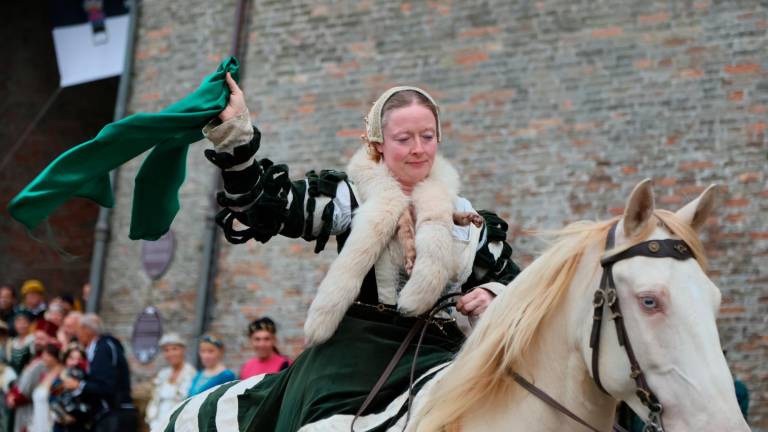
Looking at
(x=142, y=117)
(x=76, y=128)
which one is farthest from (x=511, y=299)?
(x=76, y=128)

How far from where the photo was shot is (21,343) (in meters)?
13.3

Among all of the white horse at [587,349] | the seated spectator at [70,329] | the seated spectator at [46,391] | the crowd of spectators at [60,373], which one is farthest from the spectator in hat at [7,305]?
the white horse at [587,349]

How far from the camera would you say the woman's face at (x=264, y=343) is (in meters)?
9.98

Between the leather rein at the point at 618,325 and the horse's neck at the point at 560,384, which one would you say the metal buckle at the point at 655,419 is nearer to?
the leather rein at the point at 618,325

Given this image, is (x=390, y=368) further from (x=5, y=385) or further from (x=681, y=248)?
(x=5, y=385)

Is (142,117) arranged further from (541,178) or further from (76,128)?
(76,128)

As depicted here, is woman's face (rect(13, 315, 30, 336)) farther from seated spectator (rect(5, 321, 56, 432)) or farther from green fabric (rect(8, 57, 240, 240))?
green fabric (rect(8, 57, 240, 240))

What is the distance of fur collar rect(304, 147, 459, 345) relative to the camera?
4.37m

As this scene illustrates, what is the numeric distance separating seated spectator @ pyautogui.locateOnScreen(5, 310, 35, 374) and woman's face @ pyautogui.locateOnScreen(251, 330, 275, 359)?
157 inches

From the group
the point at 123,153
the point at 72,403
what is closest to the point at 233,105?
the point at 123,153

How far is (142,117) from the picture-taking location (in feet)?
14.5

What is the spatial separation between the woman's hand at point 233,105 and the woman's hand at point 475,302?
1.06 m

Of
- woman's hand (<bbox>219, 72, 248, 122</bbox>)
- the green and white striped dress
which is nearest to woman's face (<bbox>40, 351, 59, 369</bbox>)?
the green and white striped dress

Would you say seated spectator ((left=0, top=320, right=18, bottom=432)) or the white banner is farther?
the white banner
